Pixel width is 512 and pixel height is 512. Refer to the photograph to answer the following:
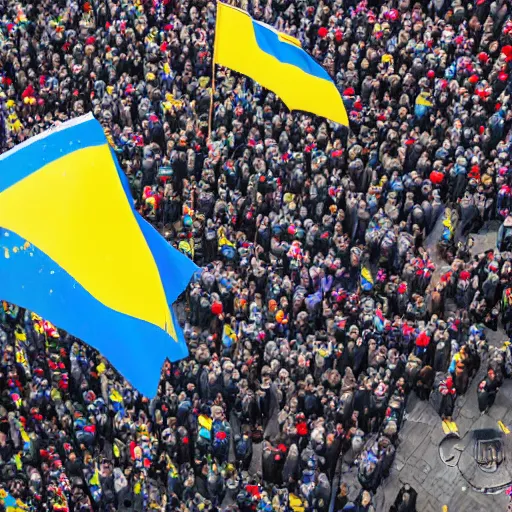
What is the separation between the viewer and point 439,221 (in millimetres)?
27797

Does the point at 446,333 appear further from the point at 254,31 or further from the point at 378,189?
the point at 254,31

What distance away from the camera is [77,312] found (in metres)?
19.1

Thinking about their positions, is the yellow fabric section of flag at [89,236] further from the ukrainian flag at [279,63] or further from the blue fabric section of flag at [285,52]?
the blue fabric section of flag at [285,52]

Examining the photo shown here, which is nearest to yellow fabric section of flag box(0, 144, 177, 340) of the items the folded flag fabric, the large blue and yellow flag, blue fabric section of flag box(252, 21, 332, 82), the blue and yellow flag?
the large blue and yellow flag

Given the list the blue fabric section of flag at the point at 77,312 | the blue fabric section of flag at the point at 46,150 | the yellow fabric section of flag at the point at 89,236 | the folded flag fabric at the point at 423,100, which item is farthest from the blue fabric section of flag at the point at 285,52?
the blue fabric section of flag at the point at 77,312

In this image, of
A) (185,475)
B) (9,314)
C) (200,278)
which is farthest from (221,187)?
(185,475)

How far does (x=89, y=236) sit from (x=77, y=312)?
3.56ft

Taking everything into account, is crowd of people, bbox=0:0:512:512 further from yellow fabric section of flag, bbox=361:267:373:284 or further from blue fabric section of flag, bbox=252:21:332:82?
blue fabric section of flag, bbox=252:21:332:82

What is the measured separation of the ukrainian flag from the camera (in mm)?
24797

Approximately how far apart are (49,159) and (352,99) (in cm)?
1151

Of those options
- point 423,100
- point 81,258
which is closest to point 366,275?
point 423,100

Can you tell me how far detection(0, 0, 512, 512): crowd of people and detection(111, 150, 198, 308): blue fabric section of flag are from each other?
37.6 inches

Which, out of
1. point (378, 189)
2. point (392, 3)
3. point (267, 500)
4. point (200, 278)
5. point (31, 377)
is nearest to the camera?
point (267, 500)

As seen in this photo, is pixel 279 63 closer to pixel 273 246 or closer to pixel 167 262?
pixel 273 246
